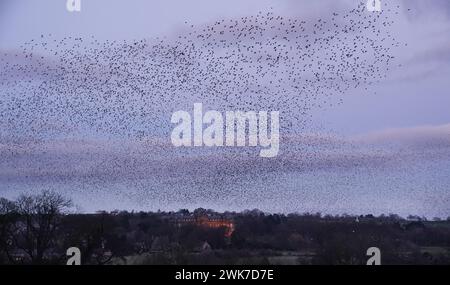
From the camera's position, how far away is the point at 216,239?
13094 mm

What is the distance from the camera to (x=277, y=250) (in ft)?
41.2

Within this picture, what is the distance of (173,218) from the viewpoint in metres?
13.0

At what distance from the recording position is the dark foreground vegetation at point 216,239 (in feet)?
41.0

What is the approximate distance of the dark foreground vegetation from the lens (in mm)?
12500
